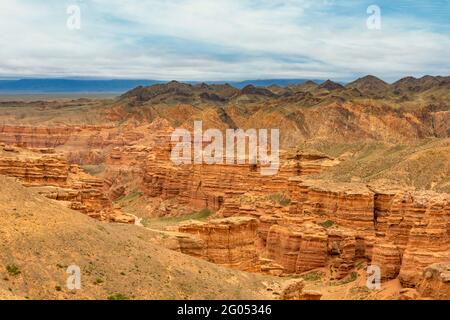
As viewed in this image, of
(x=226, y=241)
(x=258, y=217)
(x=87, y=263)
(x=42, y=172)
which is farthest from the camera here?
(x=258, y=217)

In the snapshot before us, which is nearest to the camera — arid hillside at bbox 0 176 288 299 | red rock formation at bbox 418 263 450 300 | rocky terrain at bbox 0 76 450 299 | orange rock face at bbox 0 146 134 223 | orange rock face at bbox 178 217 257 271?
arid hillside at bbox 0 176 288 299

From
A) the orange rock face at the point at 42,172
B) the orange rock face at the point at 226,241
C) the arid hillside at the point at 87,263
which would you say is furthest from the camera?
the orange rock face at the point at 42,172

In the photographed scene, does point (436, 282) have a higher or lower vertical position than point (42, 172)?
lower

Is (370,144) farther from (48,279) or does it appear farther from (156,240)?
(48,279)

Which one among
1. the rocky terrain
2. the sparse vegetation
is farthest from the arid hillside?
the rocky terrain

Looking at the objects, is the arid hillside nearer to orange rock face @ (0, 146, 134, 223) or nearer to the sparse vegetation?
the sparse vegetation

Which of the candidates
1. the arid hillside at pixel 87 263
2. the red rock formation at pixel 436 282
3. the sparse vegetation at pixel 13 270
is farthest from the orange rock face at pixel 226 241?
the sparse vegetation at pixel 13 270

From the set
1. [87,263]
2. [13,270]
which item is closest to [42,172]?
[87,263]

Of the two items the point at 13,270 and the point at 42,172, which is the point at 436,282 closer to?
the point at 13,270

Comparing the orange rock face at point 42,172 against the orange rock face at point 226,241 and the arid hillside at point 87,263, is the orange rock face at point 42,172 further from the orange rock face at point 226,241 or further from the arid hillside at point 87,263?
the arid hillside at point 87,263

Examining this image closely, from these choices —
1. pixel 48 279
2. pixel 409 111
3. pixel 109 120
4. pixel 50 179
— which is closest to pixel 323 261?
pixel 50 179

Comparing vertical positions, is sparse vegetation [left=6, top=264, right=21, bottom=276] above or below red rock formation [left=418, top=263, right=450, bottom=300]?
above
